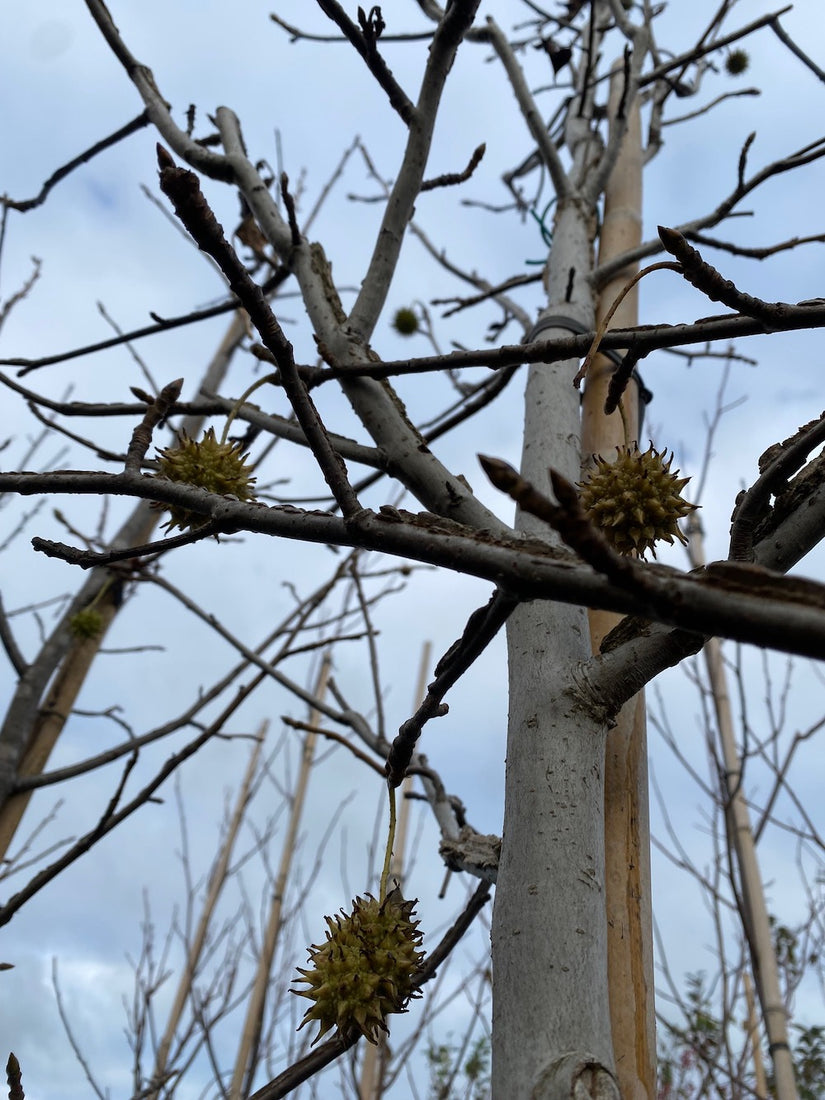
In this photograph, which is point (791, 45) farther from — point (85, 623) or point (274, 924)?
point (274, 924)

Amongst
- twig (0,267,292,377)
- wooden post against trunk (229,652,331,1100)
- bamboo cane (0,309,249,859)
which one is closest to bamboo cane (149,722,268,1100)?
wooden post against trunk (229,652,331,1100)

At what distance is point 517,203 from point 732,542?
287 cm

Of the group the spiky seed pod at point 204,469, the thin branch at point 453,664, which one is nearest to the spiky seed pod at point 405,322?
the spiky seed pod at point 204,469

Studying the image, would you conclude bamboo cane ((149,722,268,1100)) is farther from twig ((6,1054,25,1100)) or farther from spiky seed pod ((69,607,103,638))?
twig ((6,1054,25,1100))

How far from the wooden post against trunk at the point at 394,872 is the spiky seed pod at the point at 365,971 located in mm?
1169

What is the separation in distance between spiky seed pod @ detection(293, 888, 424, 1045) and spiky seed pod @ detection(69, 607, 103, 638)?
1.86 m

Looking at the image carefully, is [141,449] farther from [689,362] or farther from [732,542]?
[689,362]

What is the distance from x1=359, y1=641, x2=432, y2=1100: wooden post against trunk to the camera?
11.2 feet

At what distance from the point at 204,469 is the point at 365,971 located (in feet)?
2.42

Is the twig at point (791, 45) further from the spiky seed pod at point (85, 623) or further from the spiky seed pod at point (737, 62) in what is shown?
the spiky seed pod at point (85, 623)

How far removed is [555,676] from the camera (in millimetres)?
968

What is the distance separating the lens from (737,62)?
340 cm

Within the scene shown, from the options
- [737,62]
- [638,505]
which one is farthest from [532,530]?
[737,62]

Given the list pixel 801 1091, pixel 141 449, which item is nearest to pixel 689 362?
pixel 141 449
